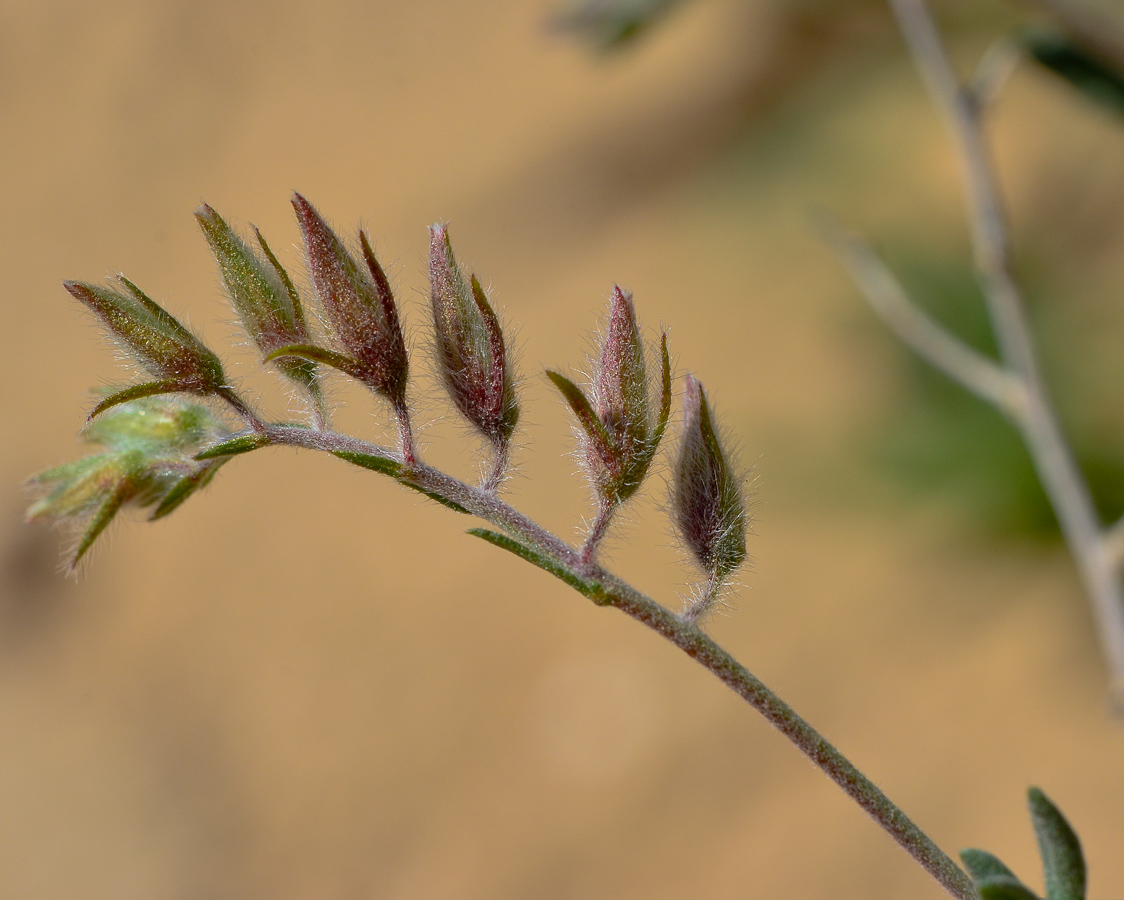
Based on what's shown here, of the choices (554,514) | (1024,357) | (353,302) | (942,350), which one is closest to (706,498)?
(353,302)

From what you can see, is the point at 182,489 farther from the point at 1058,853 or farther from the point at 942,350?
the point at 942,350

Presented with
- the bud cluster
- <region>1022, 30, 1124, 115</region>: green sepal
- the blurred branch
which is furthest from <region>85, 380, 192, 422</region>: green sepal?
<region>1022, 30, 1124, 115</region>: green sepal

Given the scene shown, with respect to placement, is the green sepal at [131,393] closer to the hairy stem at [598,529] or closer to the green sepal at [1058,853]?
the hairy stem at [598,529]

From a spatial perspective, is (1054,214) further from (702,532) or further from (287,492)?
(702,532)

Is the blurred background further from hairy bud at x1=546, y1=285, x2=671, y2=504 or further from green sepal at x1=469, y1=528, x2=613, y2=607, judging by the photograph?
green sepal at x1=469, y1=528, x2=613, y2=607

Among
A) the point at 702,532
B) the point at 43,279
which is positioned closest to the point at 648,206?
the point at 43,279

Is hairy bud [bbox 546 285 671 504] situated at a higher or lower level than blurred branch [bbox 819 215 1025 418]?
lower

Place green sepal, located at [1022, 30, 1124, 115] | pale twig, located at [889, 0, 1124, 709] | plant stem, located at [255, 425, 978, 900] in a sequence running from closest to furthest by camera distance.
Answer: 1. plant stem, located at [255, 425, 978, 900]
2. pale twig, located at [889, 0, 1124, 709]
3. green sepal, located at [1022, 30, 1124, 115]
